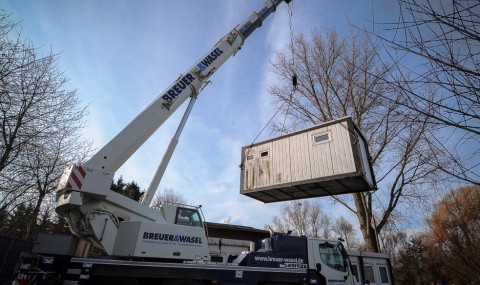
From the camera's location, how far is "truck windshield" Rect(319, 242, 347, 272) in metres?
8.59

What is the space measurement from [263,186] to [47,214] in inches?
532

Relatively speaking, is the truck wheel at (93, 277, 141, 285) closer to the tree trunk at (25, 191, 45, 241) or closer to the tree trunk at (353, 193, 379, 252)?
the tree trunk at (25, 191, 45, 241)

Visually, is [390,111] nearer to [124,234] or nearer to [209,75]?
[124,234]

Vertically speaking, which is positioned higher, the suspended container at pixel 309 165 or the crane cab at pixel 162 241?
the suspended container at pixel 309 165

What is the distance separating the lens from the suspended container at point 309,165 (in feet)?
31.1

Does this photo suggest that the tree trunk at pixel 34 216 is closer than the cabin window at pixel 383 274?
No

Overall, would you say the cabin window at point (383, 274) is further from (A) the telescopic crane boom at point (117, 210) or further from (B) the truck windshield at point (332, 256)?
(A) the telescopic crane boom at point (117, 210)

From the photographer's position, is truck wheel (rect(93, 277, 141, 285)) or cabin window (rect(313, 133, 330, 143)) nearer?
truck wheel (rect(93, 277, 141, 285))

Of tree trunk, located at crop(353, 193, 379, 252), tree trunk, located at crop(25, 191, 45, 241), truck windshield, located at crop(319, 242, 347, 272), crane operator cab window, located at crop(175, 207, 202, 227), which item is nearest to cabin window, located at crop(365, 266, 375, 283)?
tree trunk, located at crop(353, 193, 379, 252)

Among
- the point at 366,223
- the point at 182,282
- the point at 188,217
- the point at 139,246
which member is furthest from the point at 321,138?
the point at 366,223

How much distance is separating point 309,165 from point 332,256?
311cm

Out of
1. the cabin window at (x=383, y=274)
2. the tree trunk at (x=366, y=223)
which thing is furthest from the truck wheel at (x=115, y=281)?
the tree trunk at (x=366, y=223)

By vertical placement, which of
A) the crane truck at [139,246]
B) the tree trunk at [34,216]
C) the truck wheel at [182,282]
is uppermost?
the tree trunk at [34,216]

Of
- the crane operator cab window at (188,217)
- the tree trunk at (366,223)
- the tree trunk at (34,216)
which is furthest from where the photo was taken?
the tree trunk at (366,223)
